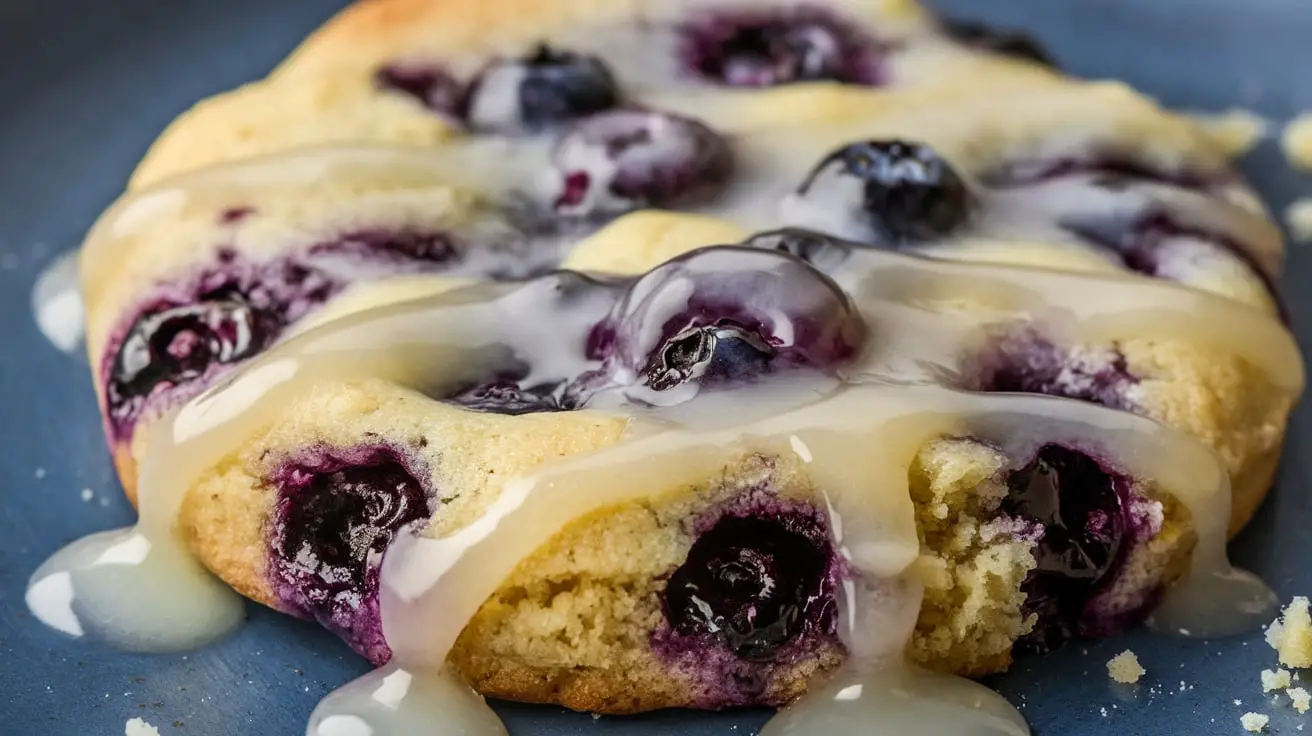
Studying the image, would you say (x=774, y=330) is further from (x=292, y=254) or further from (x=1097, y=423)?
(x=292, y=254)

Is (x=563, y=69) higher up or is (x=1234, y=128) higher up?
(x=563, y=69)

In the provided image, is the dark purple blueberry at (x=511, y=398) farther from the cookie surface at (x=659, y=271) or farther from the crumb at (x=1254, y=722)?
the crumb at (x=1254, y=722)

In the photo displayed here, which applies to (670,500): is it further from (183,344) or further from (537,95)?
(537,95)

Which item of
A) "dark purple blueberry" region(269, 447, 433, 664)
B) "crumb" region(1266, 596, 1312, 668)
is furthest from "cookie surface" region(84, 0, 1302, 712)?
"crumb" region(1266, 596, 1312, 668)

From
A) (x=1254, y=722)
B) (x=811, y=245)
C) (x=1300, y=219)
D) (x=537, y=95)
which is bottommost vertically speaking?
(x=1254, y=722)

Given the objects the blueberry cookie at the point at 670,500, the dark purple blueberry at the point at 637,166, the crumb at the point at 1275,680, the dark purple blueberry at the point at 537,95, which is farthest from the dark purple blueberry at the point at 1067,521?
the dark purple blueberry at the point at 537,95

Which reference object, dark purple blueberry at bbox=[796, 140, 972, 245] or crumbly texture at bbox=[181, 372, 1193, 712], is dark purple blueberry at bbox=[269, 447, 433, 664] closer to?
crumbly texture at bbox=[181, 372, 1193, 712]

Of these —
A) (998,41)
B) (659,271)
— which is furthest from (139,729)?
(998,41)
